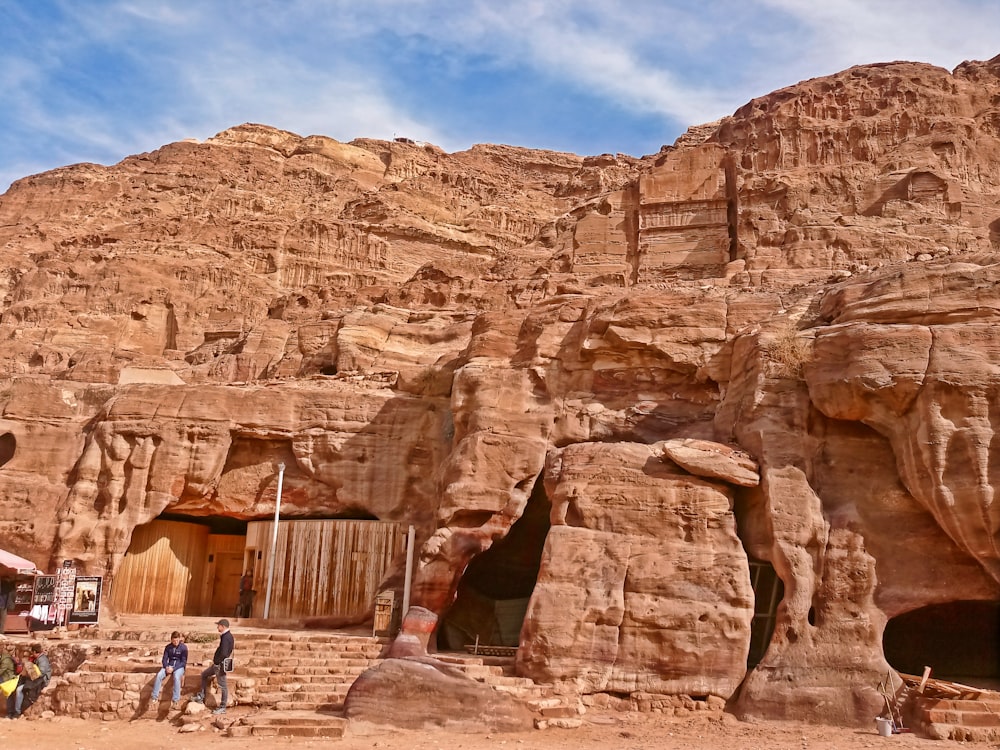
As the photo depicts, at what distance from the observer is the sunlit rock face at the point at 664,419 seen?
1639cm

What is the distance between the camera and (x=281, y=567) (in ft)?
75.5

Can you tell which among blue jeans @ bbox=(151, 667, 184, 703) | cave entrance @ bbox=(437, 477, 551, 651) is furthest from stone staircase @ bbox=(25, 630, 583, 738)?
cave entrance @ bbox=(437, 477, 551, 651)

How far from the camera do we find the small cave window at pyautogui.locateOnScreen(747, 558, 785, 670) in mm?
18062

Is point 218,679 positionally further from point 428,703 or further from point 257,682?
point 428,703

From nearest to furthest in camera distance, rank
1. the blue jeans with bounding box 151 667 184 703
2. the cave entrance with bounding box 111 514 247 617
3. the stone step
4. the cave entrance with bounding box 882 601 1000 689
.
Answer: the stone step, the blue jeans with bounding box 151 667 184 703, the cave entrance with bounding box 882 601 1000 689, the cave entrance with bounding box 111 514 247 617

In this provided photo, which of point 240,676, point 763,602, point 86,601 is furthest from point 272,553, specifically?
point 763,602

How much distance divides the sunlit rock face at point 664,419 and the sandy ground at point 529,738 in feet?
2.65

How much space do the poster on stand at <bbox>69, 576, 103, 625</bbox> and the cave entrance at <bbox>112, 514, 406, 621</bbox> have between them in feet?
6.93

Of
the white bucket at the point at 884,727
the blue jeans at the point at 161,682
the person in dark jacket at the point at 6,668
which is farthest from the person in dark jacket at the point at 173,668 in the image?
the white bucket at the point at 884,727

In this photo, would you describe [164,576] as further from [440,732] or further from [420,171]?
[420,171]

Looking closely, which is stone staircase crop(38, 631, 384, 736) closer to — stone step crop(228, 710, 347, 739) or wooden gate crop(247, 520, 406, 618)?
stone step crop(228, 710, 347, 739)

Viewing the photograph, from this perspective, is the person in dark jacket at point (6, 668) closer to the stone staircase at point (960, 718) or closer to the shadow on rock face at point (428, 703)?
the shadow on rock face at point (428, 703)

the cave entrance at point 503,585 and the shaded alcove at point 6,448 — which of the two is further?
the shaded alcove at point 6,448

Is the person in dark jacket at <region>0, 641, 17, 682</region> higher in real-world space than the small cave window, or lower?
lower
